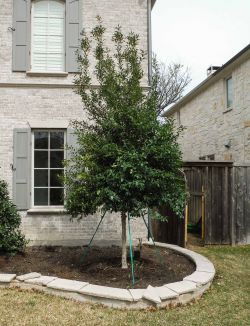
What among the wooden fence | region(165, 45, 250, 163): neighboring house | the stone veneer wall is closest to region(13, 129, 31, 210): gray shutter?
the wooden fence

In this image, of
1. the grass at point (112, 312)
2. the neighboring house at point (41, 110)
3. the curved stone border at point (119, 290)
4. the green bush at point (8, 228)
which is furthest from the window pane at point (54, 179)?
the grass at point (112, 312)

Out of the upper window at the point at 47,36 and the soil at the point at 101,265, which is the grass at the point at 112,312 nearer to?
the soil at the point at 101,265

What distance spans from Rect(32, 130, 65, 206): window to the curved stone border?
9.74 feet

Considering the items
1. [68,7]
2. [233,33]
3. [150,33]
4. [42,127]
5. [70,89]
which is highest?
[233,33]

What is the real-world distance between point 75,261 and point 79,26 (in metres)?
5.31

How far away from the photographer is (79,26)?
874 cm

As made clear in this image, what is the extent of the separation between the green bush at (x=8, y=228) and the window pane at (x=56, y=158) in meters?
1.52

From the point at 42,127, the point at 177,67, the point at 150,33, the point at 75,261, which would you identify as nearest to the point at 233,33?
the point at 177,67

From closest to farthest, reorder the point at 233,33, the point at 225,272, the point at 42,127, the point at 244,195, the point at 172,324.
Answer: the point at 172,324 → the point at 225,272 → the point at 42,127 → the point at 244,195 → the point at 233,33

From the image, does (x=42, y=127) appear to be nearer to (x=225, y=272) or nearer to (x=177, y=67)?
(x=225, y=272)

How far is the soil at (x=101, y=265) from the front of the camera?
233 inches

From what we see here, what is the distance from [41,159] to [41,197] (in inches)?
34.2

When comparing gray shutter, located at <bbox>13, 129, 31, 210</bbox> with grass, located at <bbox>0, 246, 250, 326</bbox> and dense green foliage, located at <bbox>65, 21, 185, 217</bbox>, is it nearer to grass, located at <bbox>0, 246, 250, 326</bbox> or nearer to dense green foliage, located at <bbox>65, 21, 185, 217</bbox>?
dense green foliage, located at <bbox>65, 21, 185, 217</bbox>

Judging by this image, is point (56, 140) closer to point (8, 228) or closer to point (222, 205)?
point (8, 228)
